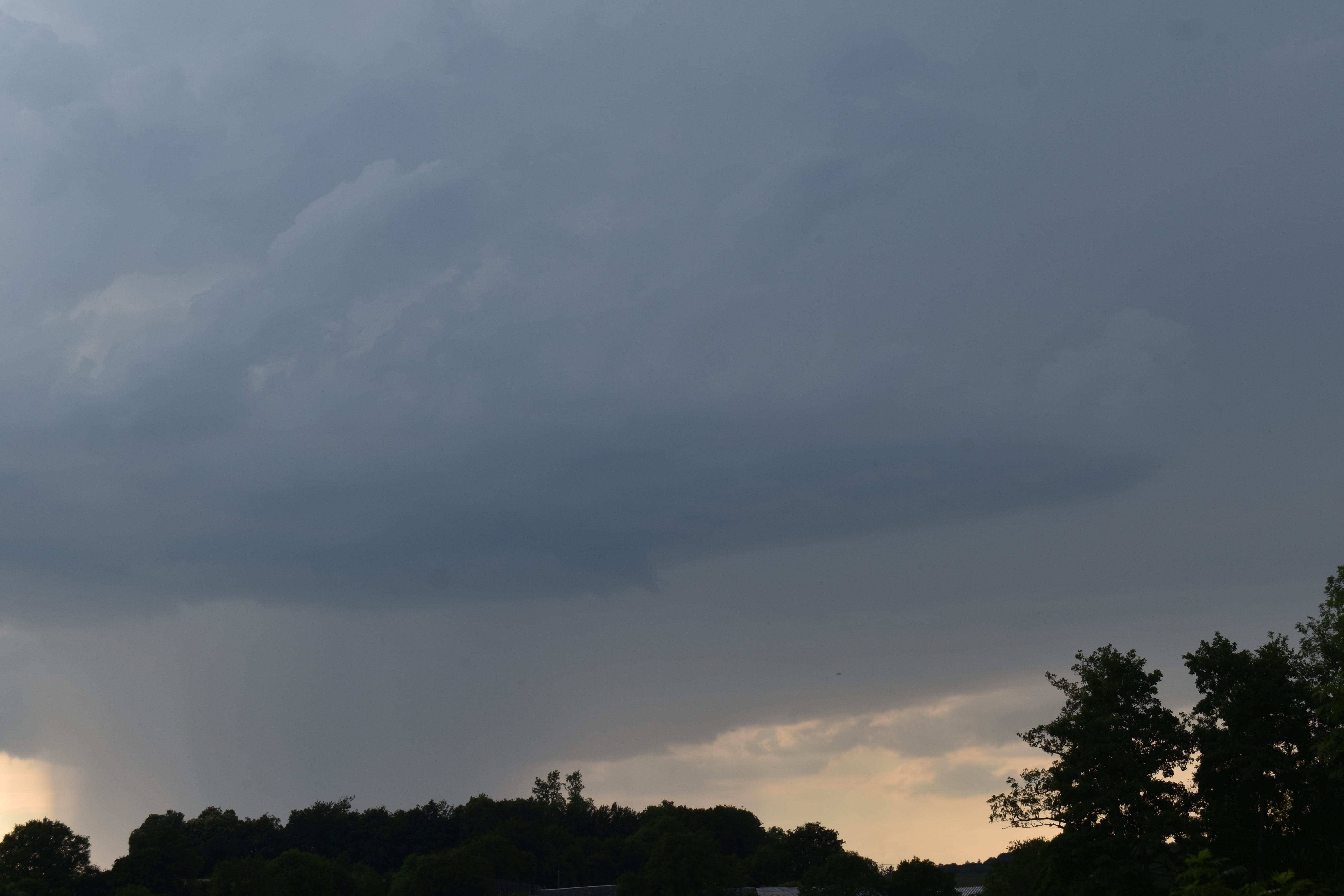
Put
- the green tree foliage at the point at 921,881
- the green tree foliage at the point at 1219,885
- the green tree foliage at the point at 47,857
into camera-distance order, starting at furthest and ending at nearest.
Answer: the green tree foliage at the point at 47,857
the green tree foliage at the point at 921,881
the green tree foliage at the point at 1219,885

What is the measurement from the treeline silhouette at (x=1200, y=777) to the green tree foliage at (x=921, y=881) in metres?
58.7

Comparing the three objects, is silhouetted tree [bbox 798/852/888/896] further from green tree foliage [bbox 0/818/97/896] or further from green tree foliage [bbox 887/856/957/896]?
green tree foliage [bbox 0/818/97/896]

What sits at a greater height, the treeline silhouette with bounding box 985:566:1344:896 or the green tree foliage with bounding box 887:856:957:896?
the treeline silhouette with bounding box 985:566:1344:896

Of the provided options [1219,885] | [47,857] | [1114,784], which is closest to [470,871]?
[47,857]

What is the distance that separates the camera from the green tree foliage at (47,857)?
138 m

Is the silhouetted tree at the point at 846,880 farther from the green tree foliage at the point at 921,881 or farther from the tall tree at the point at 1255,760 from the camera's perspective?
the tall tree at the point at 1255,760

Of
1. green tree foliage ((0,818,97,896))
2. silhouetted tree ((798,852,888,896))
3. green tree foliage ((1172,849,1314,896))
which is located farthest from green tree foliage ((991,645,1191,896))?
green tree foliage ((0,818,97,896))

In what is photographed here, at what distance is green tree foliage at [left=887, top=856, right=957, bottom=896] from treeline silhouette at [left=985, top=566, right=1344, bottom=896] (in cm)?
5872

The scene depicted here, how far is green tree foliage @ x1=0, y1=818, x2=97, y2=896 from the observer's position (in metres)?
138

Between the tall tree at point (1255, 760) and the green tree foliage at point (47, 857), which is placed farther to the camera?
the green tree foliage at point (47, 857)

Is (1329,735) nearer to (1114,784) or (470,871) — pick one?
(1114,784)

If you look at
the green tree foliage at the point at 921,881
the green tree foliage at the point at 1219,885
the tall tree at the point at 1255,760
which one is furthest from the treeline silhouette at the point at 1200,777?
the green tree foliage at the point at 921,881

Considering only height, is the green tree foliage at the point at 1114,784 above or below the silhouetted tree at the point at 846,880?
above

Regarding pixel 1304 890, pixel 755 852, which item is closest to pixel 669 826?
pixel 755 852
